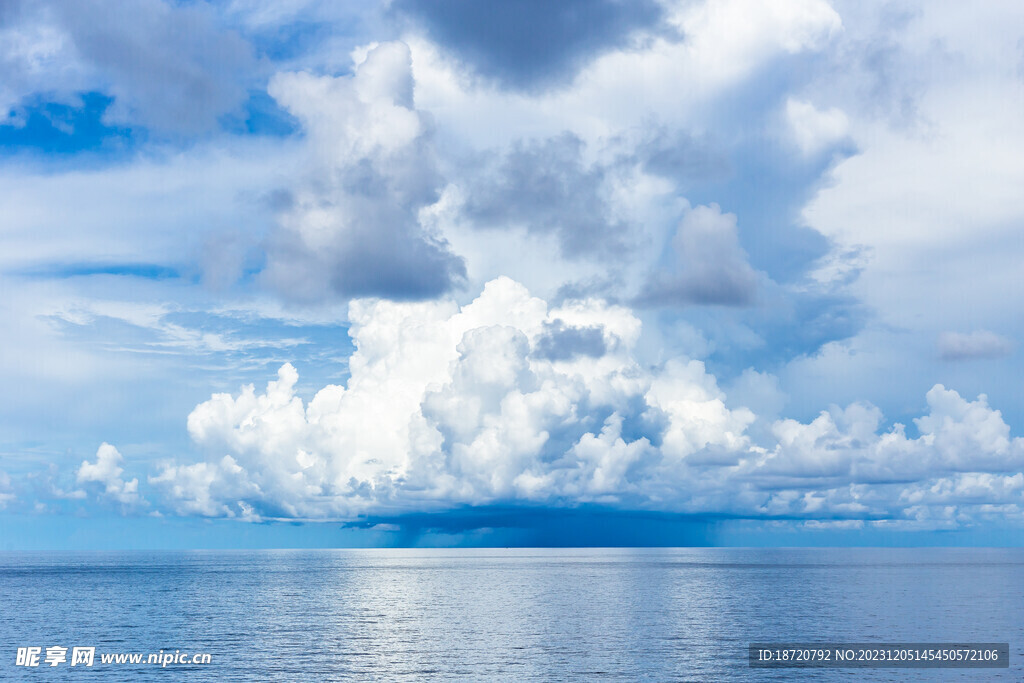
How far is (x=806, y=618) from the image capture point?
135500 mm

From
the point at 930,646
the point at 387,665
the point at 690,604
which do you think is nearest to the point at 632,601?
the point at 690,604

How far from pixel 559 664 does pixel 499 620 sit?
44.9 m

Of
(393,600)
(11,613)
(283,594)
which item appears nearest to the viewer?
(11,613)

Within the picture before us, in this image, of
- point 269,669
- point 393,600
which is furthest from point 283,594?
point 269,669

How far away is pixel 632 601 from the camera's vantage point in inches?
6747

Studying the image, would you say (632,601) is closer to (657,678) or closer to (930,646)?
(930,646)

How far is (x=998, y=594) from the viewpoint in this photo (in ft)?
623

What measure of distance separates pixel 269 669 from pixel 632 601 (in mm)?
96163

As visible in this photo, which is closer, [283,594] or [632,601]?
[632,601]

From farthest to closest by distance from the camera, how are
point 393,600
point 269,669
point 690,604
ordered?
1. point 393,600
2. point 690,604
3. point 269,669

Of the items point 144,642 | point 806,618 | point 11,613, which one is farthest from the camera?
point 11,613

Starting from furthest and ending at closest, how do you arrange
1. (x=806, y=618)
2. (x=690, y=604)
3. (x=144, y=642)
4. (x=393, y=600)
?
1. (x=393, y=600)
2. (x=690, y=604)
3. (x=806, y=618)
4. (x=144, y=642)

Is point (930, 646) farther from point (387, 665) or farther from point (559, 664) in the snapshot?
point (387, 665)

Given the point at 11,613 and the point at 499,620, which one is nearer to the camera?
the point at 499,620
